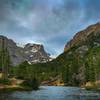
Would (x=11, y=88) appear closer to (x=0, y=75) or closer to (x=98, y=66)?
(x=0, y=75)

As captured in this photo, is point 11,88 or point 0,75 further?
point 0,75

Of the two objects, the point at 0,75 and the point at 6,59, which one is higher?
the point at 6,59

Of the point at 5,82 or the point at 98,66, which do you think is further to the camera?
the point at 98,66

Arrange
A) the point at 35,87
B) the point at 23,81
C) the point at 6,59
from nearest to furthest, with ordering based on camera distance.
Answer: the point at 23,81 < the point at 35,87 < the point at 6,59

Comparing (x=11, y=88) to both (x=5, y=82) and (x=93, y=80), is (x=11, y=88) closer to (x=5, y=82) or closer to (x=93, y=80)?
(x=5, y=82)

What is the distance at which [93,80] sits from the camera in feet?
642

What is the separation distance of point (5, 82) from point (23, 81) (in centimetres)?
936

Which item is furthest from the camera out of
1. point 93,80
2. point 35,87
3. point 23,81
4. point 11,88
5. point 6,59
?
point 93,80

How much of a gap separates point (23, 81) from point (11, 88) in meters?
14.5

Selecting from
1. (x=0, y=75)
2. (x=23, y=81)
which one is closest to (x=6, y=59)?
(x=0, y=75)

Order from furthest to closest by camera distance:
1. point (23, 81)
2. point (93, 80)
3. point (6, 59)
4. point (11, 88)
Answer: point (93, 80) < point (6, 59) < point (23, 81) < point (11, 88)

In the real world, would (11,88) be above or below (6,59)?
below

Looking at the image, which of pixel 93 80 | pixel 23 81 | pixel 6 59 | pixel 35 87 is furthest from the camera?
pixel 93 80

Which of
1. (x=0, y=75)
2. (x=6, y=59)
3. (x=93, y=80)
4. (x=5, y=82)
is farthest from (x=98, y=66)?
(x=5, y=82)
